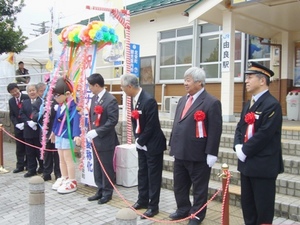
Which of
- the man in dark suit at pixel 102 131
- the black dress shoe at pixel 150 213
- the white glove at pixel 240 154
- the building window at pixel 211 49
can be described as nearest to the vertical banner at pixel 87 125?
the man in dark suit at pixel 102 131

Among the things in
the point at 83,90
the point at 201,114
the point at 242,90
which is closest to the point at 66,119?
the point at 83,90

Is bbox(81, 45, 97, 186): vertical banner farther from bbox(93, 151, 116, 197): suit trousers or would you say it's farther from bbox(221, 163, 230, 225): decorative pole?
bbox(221, 163, 230, 225): decorative pole

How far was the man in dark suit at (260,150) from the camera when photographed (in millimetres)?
3486

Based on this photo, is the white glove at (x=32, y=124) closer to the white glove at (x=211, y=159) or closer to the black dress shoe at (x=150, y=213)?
the black dress shoe at (x=150, y=213)

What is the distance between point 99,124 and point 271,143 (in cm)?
281

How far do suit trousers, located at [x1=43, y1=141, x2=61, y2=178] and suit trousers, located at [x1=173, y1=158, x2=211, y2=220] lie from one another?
3150mm

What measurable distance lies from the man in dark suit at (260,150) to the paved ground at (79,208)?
0.88 m

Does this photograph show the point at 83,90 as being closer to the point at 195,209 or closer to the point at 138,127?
the point at 138,127

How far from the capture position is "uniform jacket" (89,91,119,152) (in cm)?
534

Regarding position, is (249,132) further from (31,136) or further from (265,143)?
(31,136)

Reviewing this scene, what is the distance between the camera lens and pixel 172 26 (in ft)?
43.1

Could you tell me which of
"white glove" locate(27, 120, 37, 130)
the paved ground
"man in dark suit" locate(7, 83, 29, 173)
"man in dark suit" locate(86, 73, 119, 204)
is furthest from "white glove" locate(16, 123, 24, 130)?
"man in dark suit" locate(86, 73, 119, 204)

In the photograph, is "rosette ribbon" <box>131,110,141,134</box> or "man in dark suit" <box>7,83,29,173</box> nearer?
"rosette ribbon" <box>131,110,141,134</box>

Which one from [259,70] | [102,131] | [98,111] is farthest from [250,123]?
[98,111]
